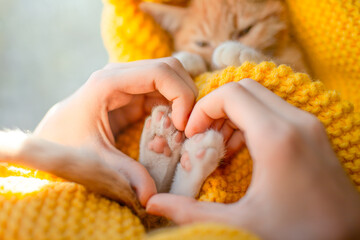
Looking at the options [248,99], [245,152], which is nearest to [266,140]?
[248,99]

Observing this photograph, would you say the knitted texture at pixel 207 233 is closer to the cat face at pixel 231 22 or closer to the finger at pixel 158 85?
the finger at pixel 158 85

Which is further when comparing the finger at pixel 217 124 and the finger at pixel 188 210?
the finger at pixel 217 124

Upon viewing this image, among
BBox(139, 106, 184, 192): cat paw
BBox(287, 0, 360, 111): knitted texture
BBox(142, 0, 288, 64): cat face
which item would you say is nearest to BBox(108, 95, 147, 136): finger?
BBox(139, 106, 184, 192): cat paw

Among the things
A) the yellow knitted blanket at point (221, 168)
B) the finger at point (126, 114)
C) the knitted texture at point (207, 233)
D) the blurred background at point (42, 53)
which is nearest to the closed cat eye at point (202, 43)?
the yellow knitted blanket at point (221, 168)

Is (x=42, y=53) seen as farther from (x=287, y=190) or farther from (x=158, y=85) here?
(x=287, y=190)

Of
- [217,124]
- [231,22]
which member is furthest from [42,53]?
[217,124]

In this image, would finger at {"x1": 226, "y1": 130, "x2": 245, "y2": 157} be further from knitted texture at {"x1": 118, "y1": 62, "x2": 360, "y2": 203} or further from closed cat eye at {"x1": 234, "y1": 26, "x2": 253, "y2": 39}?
closed cat eye at {"x1": 234, "y1": 26, "x2": 253, "y2": 39}

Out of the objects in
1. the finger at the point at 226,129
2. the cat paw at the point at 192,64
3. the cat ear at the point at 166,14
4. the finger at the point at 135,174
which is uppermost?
the cat ear at the point at 166,14

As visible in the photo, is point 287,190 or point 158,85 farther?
point 158,85
